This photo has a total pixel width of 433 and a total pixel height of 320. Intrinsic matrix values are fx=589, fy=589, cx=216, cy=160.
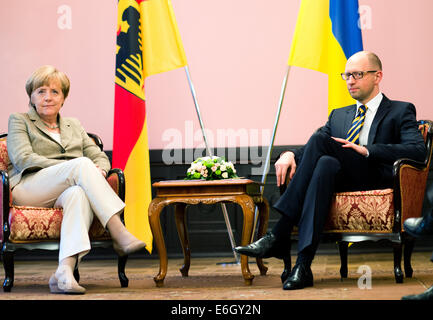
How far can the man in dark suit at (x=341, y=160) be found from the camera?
280cm

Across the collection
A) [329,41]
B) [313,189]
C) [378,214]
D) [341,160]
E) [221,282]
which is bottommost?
[221,282]

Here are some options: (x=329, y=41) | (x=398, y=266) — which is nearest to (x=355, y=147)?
(x=398, y=266)

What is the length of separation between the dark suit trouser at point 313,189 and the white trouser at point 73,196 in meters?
0.89

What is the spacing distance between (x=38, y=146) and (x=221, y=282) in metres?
1.30

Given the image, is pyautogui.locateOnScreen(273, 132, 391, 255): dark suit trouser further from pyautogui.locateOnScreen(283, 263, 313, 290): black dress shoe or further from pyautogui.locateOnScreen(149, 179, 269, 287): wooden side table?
pyautogui.locateOnScreen(149, 179, 269, 287): wooden side table

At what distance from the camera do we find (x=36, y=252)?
16.3 feet

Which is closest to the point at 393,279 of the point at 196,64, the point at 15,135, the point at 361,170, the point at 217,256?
the point at 361,170

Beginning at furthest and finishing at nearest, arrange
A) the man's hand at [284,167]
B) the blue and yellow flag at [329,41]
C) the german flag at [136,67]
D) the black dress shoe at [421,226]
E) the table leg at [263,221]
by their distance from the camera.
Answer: the german flag at [136,67] → the blue and yellow flag at [329,41] → the table leg at [263,221] → the man's hand at [284,167] → the black dress shoe at [421,226]

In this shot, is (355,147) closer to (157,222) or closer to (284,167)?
(284,167)

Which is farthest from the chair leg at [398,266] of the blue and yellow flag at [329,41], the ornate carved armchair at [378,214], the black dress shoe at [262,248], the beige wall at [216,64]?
the beige wall at [216,64]

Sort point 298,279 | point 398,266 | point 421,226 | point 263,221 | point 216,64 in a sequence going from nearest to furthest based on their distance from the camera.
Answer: point 421,226, point 298,279, point 398,266, point 263,221, point 216,64

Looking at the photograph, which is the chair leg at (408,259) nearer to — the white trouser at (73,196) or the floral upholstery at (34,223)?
the white trouser at (73,196)

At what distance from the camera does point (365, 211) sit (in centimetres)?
296
